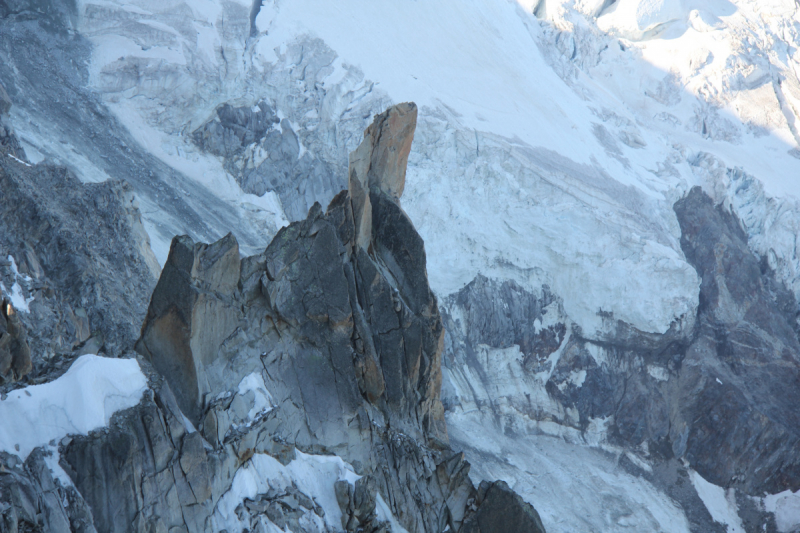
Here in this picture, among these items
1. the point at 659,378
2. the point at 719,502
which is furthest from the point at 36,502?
the point at 659,378

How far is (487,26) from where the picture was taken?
49.5 m

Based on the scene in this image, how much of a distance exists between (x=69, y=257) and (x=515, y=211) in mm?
26240

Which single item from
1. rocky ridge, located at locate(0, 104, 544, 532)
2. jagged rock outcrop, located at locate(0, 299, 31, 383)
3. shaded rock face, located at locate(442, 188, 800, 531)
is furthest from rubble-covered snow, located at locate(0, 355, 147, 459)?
shaded rock face, located at locate(442, 188, 800, 531)

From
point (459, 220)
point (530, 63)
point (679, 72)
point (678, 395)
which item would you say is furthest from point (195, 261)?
point (679, 72)

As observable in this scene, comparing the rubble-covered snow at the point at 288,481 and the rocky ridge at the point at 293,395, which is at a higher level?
the rocky ridge at the point at 293,395

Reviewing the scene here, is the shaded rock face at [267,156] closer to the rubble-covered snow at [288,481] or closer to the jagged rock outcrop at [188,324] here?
the jagged rock outcrop at [188,324]

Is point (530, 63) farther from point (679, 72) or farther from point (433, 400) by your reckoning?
point (433, 400)

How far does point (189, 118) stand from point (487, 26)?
2670 centimetres

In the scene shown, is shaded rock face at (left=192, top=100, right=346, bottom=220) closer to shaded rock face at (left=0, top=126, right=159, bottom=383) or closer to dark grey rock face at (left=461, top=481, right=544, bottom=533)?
shaded rock face at (left=0, top=126, right=159, bottom=383)

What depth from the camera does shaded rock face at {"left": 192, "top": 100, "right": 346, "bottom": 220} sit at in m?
37.3

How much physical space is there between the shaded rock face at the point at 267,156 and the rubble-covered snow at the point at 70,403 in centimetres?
2794

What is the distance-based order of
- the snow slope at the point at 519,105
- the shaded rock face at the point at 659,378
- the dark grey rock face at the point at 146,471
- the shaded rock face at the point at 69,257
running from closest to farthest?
1. the dark grey rock face at the point at 146,471
2. the shaded rock face at the point at 69,257
3. the shaded rock face at the point at 659,378
4. the snow slope at the point at 519,105

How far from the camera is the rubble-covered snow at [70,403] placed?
866 centimetres

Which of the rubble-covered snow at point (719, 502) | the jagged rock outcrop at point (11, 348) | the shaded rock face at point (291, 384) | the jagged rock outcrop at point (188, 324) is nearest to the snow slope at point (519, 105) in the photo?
the rubble-covered snow at point (719, 502)
